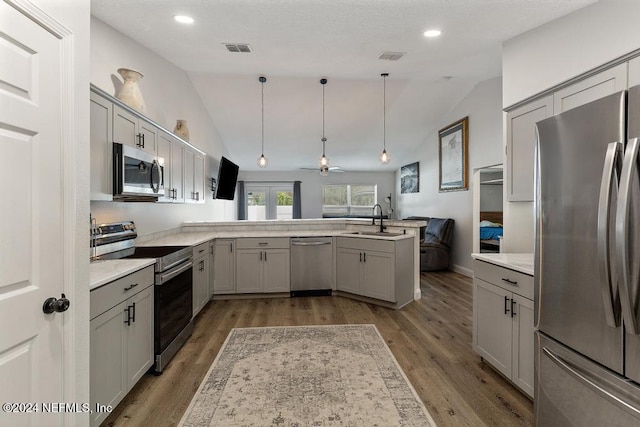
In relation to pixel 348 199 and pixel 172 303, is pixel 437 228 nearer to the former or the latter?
pixel 348 199

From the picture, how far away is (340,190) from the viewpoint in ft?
31.9

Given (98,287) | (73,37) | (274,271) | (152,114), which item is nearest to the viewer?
(73,37)

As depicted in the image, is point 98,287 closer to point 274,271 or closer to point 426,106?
Result: point 274,271

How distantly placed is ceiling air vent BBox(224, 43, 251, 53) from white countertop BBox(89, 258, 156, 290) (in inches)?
91.2

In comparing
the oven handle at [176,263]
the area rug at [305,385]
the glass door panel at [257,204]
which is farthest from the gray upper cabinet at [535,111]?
the glass door panel at [257,204]

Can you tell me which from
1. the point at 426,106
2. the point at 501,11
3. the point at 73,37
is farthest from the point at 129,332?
the point at 426,106

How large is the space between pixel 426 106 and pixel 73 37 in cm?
553

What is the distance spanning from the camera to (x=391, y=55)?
3420mm

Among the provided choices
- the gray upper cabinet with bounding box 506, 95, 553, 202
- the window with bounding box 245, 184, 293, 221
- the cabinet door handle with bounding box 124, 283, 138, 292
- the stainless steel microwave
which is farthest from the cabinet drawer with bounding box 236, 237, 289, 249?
the window with bounding box 245, 184, 293, 221

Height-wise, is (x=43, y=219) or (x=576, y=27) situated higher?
(x=576, y=27)

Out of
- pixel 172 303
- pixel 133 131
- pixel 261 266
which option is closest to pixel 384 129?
pixel 261 266

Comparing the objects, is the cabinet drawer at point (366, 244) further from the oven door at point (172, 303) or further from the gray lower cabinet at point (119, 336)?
the gray lower cabinet at point (119, 336)

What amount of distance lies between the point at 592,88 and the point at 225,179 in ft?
16.9

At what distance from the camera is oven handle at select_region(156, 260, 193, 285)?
229 centimetres
